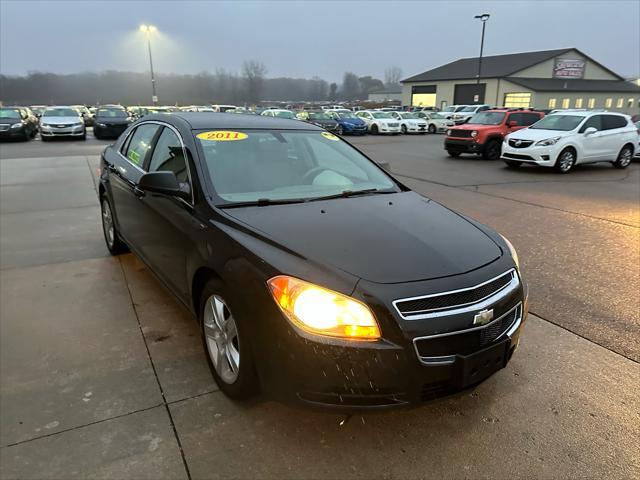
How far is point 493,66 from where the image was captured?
194 ft

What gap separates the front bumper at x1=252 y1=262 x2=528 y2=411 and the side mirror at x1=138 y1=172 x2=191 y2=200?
128 cm

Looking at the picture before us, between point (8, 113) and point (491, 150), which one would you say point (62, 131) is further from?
point (491, 150)

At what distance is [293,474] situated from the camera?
7.30 ft

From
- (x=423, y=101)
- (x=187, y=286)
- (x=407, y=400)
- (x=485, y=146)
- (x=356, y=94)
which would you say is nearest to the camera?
(x=407, y=400)

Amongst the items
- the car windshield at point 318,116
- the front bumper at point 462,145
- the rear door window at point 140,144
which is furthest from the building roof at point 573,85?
the rear door window at point 140,144

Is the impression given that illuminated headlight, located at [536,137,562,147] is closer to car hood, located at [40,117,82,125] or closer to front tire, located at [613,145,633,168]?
front tire, located at [613,145,633,168]

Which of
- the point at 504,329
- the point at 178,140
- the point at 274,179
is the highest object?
the point at 178,140

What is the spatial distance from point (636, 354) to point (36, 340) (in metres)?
4.40

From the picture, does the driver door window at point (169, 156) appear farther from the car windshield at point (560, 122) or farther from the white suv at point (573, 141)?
the car windshield at point (560, 122)

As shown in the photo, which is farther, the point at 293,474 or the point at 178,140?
the point at 178,140

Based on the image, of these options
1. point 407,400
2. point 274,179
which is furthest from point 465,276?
point 274,179

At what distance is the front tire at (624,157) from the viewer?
14340 mm

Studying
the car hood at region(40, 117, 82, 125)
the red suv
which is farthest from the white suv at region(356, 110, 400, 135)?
the car hood at region(40, 117, 82, 125)

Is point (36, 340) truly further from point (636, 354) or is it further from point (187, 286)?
point (636, 354)
